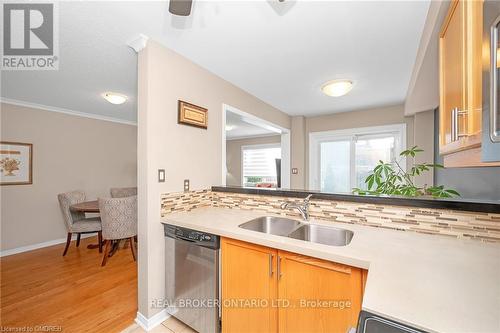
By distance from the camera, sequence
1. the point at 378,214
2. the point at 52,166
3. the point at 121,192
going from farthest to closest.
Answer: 1. the point at 121,192
2. the point at 52,166
3. the point at 378,214

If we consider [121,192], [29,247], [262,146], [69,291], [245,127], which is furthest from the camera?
[262,146]

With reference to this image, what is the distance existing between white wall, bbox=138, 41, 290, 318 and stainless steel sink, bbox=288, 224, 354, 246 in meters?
1.07

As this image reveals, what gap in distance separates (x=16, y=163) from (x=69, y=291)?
2312mm

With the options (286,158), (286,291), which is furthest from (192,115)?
(286,158)

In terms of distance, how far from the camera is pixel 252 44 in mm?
1742

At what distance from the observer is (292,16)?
1.42 meters

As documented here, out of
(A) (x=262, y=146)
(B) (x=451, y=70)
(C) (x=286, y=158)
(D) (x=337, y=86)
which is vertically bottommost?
(C) (x=286, y=158)

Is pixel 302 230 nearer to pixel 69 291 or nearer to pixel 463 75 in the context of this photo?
pixel 463 75

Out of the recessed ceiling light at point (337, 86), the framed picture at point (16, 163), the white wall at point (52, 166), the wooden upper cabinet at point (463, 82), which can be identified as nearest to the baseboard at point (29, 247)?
the white wall at point (52, 166)

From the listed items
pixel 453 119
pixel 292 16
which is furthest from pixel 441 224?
pixel 292 16

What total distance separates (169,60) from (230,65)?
1.95 feet

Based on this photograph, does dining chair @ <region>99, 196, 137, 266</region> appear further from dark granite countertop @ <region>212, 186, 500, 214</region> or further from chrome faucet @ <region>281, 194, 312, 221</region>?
chrome faucet @ <region>281, 194, 312, 221</region>

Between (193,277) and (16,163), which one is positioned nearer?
(193,277)

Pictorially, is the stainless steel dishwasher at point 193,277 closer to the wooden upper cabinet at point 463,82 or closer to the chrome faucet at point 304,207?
the chrome faucet at point 304,207
